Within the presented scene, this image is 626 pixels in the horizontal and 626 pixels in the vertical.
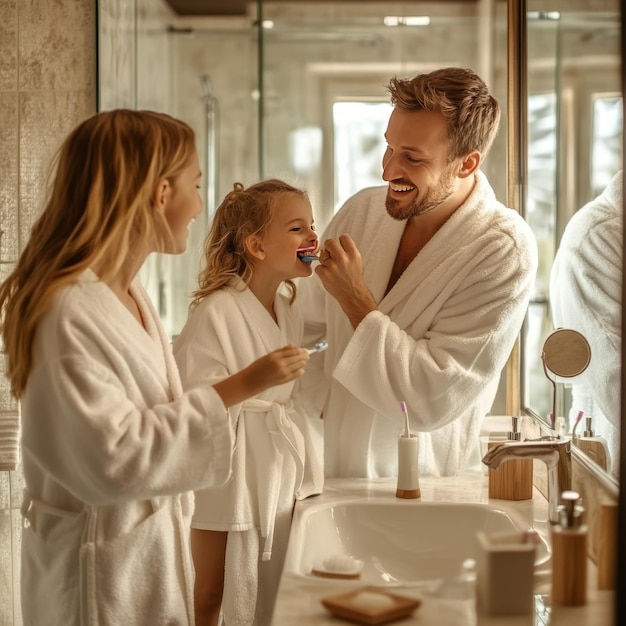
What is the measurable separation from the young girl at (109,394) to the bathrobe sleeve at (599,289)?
1.58ft

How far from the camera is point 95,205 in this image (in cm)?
115

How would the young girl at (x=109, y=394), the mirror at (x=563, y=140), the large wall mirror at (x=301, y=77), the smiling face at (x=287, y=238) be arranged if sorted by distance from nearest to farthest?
the young girl at (x=109, y=394), the mirror at (x=563, y=140), the smiling face at (x=287, y=238), the large wall mirror at (x=301, y=77)

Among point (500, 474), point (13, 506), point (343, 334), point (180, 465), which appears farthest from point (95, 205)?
point (13, 506)

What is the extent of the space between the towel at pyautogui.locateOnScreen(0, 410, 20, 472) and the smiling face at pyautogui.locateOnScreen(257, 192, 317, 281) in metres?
0.69

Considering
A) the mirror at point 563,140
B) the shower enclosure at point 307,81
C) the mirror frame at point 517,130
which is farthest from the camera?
the shower enclosure at point 307,81

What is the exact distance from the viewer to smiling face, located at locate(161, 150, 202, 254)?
49.1 inches

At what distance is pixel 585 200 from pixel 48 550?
3.72 ft

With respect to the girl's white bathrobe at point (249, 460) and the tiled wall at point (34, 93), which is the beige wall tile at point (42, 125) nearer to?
the tiled wall at point (34, 93)

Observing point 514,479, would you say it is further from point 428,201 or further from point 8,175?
point 8,175

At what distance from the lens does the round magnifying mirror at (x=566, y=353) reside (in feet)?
4.56

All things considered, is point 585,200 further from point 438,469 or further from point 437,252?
point 438,469

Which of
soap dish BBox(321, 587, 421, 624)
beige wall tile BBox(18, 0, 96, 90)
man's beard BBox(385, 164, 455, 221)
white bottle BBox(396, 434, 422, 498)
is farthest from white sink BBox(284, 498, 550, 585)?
beige wall tile BBox(18, 0, 96, 90)

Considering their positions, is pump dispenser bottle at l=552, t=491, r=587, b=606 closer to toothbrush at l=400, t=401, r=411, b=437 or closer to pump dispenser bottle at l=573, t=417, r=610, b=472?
pump dispenser bottle at l=573, t=417, r=610, b=472

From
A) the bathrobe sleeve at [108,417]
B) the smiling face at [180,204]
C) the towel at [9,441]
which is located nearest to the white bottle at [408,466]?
the bathrobe sleeve at [108,417]
